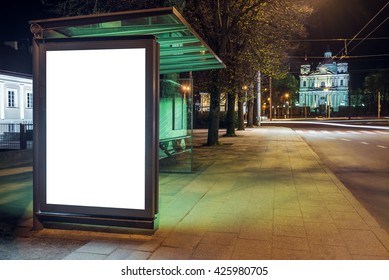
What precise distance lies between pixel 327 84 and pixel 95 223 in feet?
440

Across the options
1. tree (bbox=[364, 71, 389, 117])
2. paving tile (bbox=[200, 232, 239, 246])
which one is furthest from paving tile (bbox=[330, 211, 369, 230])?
tree (bbox=[364, 71, 389, 117])

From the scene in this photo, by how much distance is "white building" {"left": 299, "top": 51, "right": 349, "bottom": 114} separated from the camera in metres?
129

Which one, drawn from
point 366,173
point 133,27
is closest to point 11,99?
point 366,173

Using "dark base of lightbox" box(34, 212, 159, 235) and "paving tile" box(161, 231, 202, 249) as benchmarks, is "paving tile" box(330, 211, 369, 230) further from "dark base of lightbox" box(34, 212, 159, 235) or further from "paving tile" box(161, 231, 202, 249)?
"dark base of lightbox" box(34, 212, 159, 235)

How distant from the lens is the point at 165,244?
530 cm

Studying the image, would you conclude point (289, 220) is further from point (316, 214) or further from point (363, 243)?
point (363, 243)

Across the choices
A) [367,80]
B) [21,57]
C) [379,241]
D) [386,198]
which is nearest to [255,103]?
[21,57]

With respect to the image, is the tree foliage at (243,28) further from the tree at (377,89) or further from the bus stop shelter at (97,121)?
the tree at (377,89)

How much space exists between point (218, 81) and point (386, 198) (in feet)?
39.3

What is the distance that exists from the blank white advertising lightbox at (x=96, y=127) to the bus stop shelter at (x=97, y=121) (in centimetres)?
1

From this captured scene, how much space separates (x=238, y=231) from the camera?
5887 millimetres

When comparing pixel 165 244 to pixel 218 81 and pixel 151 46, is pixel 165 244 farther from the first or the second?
pixel 218 81

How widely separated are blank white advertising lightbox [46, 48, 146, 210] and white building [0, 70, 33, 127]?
57.3ft

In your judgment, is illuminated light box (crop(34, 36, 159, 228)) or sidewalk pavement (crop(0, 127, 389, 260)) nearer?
sidewalk pavement (crop(0, 127, 389, 260))
